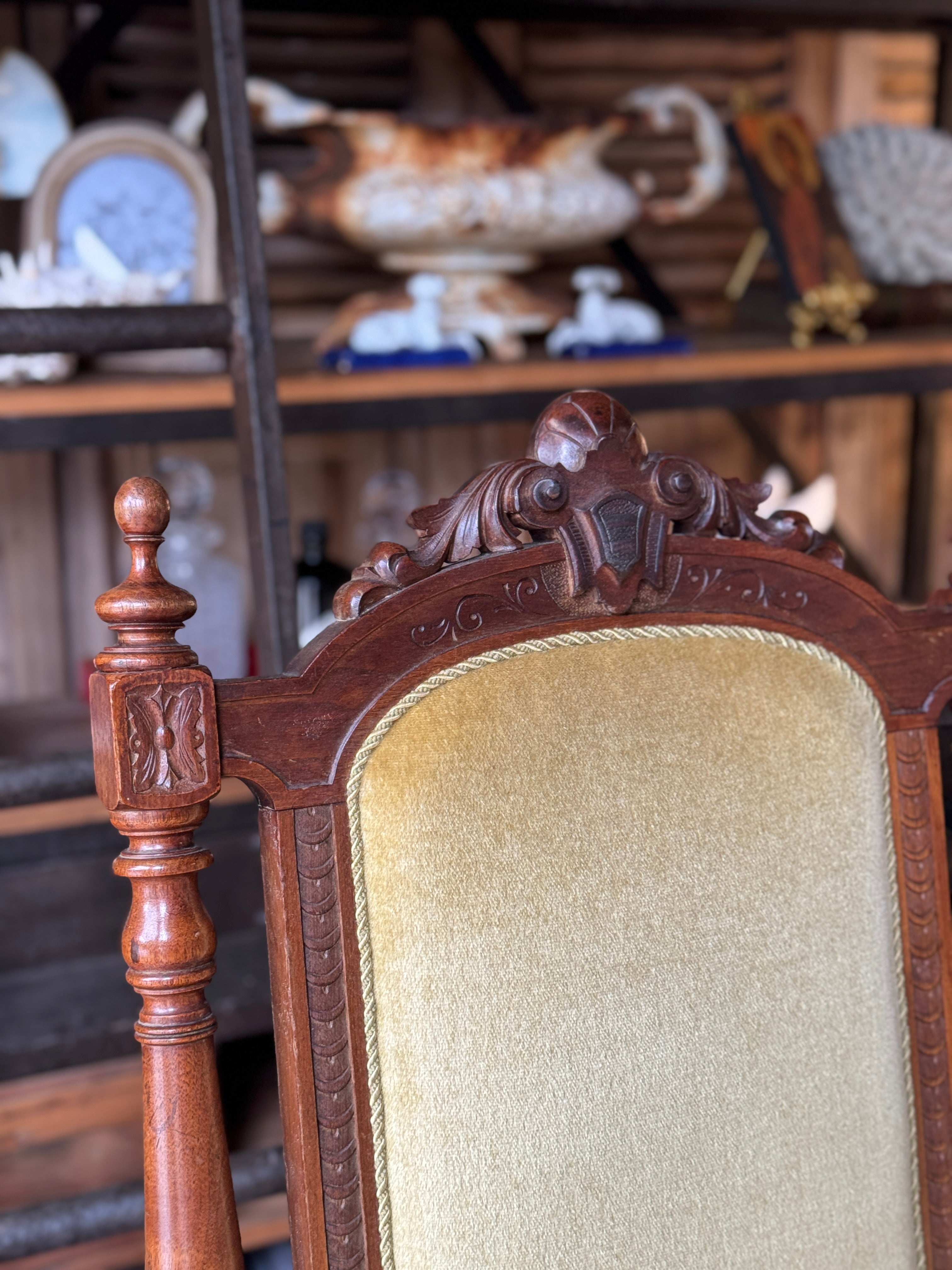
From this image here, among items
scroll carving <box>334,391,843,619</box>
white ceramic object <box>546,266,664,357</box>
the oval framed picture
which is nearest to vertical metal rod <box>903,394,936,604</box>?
white ceramic object <box>546,266,664,357</box>

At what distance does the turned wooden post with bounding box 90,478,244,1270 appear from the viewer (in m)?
0.52

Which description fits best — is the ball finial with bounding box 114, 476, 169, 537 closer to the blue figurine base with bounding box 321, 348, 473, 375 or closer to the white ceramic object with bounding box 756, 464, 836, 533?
the blue figurine base with bounding box 321, 348, 473, 375

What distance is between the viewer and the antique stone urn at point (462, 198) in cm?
139

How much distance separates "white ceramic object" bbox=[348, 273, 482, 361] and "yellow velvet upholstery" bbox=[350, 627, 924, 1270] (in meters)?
0.80

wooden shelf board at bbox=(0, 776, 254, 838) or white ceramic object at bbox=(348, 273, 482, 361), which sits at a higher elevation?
white ceramic object at bbox=(348, 273, 482, 361)

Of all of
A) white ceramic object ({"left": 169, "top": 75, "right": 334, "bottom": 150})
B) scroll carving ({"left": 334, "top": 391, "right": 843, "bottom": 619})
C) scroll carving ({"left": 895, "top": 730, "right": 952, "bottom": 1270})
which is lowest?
scroll carving ({"left": 895, "top": 730, "right": 952, "bottom": 1270})

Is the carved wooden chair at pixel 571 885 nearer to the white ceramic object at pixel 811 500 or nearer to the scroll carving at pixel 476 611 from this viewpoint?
the scroll carving at pixel 476 611

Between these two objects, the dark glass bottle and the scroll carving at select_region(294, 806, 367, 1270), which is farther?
the dark glass bottle

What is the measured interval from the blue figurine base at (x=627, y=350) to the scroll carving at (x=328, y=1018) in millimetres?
960

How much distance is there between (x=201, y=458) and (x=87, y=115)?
45 centimetres

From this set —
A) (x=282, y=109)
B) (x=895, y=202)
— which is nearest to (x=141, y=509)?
(x=282, y=109)

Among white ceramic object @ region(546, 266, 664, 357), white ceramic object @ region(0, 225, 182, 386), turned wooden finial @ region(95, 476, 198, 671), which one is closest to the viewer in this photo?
turned wooden finial @ region(95, 476, 198, 671)

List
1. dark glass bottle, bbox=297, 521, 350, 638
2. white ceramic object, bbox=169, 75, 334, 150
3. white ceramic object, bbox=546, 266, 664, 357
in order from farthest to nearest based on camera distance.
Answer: dark glass bottle, bbox=297, 521, 350, 638, white ceramic object, bbox=546, 266, 664, 357, white ceramic object, bbox=169, 75, 334, 150

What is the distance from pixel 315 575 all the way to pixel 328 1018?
1060mm
